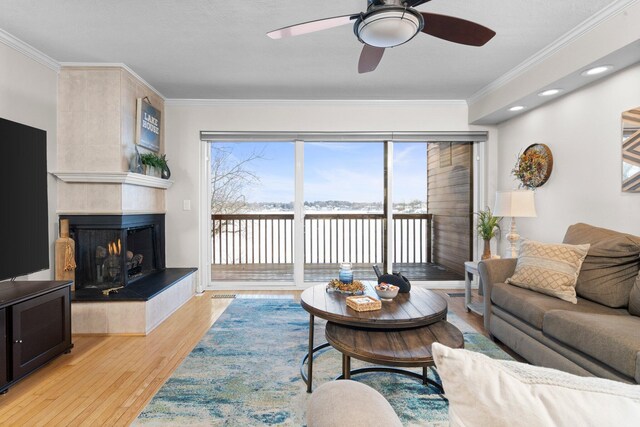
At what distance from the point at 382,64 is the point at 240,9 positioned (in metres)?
1.48

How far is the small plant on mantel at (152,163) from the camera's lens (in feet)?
11.9

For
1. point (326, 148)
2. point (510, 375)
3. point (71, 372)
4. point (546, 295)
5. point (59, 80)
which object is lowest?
point (71, 372)

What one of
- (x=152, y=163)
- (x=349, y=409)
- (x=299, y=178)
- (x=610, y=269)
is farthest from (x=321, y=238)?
(x=349, y=409)

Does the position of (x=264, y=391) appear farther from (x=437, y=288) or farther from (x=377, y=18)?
(x=437, y=288)

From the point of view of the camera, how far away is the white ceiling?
2346 millimetres

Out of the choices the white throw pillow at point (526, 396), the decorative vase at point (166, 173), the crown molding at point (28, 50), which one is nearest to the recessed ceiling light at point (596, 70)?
the white throw pillow at point (526, 396)

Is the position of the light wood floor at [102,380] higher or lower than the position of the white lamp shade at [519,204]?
lower

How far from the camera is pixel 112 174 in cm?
316

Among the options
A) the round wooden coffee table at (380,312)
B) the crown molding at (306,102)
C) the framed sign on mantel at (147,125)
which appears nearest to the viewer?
the round wooden coffee table at (380,312)

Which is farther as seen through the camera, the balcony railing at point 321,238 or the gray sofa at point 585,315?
the balcony railing at point 321,238

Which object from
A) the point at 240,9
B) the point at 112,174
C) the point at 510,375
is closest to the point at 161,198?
the point at 112,174

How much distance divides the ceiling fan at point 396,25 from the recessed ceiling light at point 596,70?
1.43 meters

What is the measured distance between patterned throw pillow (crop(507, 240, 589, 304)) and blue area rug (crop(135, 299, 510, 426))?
1.98 ft

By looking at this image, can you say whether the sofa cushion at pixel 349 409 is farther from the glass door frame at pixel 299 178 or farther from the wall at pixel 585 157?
the glass door frame at pixel 299 178
